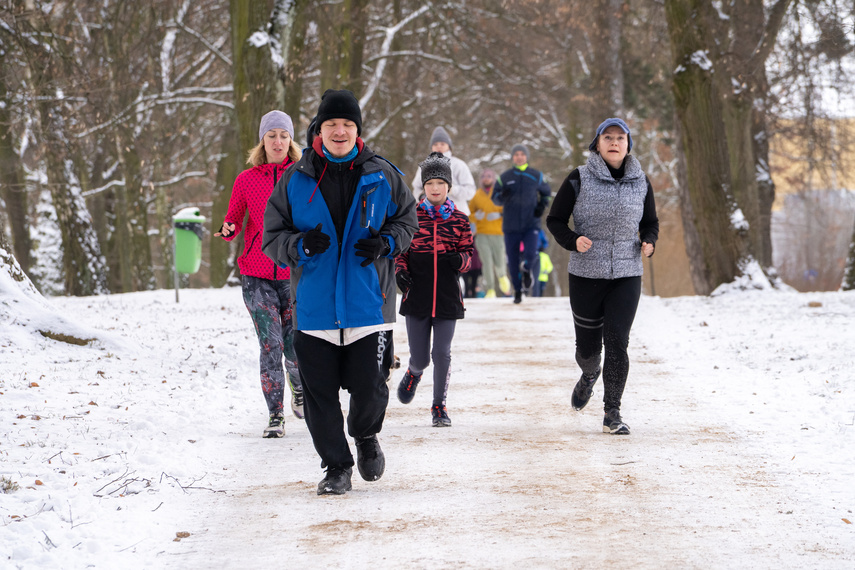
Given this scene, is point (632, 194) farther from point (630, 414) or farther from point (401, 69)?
point (401, 69)

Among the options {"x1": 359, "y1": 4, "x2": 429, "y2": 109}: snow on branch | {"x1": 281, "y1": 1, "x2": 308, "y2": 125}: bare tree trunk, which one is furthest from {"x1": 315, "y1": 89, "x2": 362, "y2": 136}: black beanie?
{"x1": 359, "y1": 4, "x2": 429, "y2": 109}: snow on branch

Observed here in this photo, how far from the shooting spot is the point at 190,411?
22.1 feet

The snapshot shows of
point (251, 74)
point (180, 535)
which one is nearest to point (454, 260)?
point (180, 535)

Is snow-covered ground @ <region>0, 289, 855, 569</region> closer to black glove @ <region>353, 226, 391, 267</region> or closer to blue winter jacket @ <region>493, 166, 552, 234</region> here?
black glove @ <region>353, 226, 391, 267</region>

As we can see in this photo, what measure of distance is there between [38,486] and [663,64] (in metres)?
18.7

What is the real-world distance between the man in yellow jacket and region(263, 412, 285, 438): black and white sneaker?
302 inches

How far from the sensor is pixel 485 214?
13.8m

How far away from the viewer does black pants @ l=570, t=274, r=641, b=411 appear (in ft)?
20.6

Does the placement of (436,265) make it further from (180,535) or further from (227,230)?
(180,535)

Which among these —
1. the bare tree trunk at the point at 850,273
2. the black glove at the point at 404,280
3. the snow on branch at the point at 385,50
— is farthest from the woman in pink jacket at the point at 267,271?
the snow on branch at the point at 385,50

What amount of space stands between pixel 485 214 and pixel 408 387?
7.09 m

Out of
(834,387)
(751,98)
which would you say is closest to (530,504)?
(834,387)

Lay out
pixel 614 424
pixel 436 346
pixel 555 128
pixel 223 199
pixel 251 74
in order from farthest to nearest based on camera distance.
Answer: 1. pixel 555 128
2. pixel 223 199
3. pixel 251 74
4. pixel 436 346
5. pixel 614 424

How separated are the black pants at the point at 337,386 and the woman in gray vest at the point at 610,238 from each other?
1.92 meters
